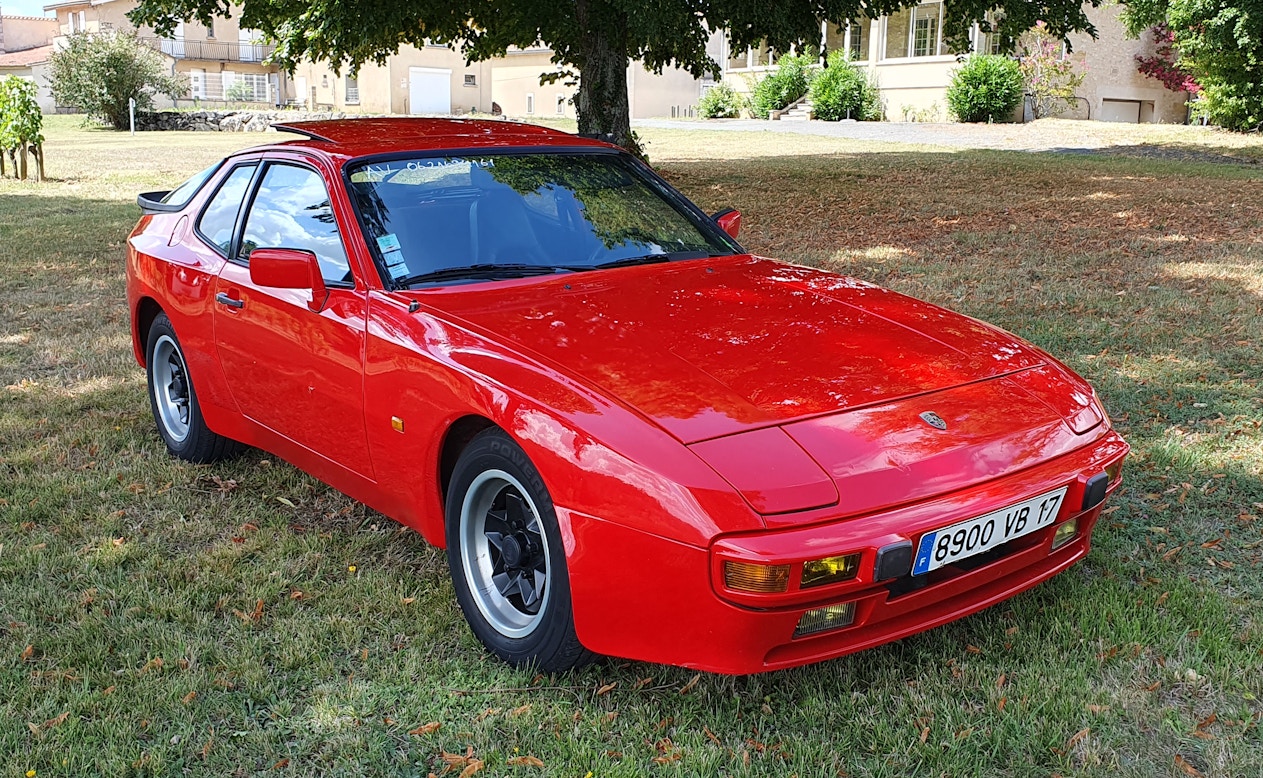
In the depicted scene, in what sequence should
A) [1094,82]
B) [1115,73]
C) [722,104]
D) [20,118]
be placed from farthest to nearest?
1. [722,104]
2. [1115,73]
3. [1094,82]
4. [20,118]

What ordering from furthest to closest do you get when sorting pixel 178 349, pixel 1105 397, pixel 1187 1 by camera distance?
pixel 1187 1 < pixel 1105 397 < pixel 178 349

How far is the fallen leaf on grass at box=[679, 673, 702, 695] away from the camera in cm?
296

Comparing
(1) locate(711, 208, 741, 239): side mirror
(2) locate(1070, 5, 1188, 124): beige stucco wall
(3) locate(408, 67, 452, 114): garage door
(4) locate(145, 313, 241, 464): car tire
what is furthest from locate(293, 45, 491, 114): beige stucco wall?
(1) locate(711, 208, 741, 239): side mirror

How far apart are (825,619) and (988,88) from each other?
26611mm

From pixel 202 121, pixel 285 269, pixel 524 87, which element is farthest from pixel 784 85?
pixel 285 269

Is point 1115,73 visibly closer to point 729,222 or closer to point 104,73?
point 729,222

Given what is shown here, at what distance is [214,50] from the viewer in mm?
57500

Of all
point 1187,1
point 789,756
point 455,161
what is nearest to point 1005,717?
point 789,756

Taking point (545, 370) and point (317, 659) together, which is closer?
point (545, 370)

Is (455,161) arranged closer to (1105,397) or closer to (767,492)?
(767,492)

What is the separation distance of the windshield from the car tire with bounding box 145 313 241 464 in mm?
1487

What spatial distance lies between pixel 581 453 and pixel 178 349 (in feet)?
8.98

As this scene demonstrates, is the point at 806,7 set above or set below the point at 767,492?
above

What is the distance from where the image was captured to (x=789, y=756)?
2.68m
